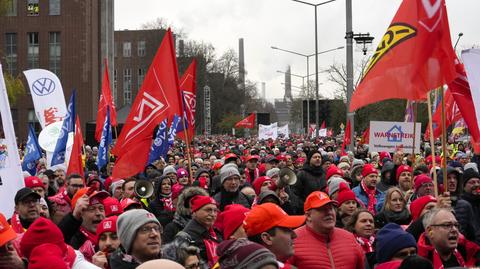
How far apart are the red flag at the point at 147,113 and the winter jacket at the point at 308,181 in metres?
2.60

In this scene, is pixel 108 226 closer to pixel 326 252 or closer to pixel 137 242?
pixel 137 242

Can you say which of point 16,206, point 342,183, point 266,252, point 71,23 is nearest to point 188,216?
point 16,206

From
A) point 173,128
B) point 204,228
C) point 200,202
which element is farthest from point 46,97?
point 204,228

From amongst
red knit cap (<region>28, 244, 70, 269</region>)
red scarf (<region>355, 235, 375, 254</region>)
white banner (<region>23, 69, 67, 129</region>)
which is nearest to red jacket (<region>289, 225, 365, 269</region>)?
red scarf (<region>355, 235, 375, 254</region>)

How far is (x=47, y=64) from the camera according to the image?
237 feet

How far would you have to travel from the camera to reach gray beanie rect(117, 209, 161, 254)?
543 cm

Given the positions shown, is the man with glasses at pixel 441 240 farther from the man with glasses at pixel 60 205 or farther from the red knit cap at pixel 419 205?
the man with glasses at pixel 60 205

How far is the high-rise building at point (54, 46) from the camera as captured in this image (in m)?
71.5

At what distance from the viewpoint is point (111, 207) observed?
24.3 feet

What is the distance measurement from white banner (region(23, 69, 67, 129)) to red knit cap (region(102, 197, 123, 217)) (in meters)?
11.8

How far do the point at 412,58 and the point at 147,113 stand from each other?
4162mm

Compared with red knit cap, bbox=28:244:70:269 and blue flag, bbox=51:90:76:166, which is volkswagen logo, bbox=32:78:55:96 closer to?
blue flag, bbox=51:90:76:166

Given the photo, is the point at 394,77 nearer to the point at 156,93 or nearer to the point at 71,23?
the point at 156,93

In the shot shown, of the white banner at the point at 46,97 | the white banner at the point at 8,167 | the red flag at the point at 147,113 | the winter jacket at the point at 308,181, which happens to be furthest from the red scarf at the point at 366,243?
the white banner at the point at 46,97
